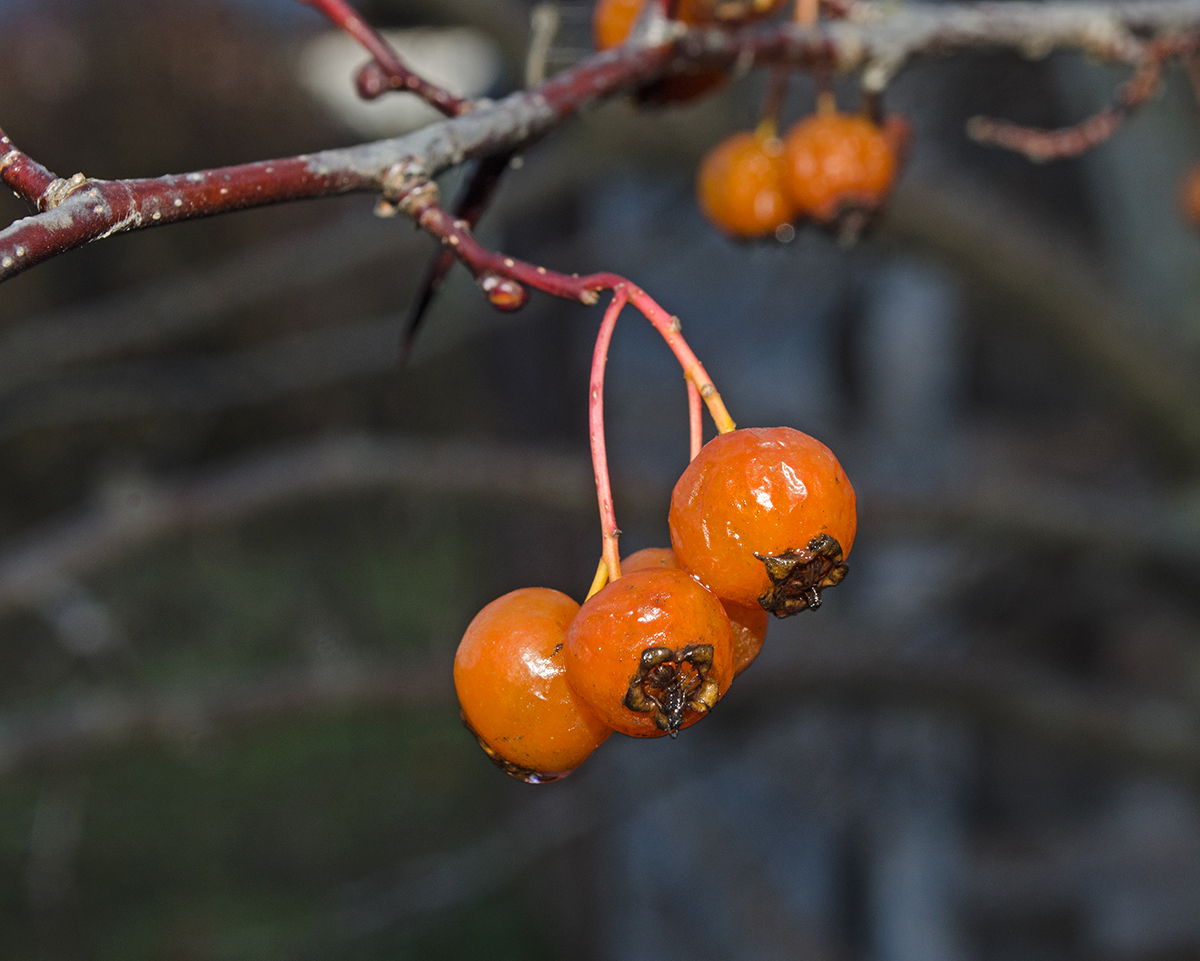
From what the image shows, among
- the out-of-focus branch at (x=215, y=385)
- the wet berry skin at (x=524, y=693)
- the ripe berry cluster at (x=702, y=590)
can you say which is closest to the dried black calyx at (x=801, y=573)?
the ripe berry cluster at (x=702, y=590)

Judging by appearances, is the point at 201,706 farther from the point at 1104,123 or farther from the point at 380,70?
the point at 1104,123

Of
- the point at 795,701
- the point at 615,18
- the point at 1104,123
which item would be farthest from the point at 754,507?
the point at 795,701

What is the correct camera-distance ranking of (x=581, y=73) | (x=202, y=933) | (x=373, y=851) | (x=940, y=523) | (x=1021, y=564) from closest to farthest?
(x=581, y=73) → (x=940, y=523) → (x=1021, y=564) → (x=202, y=933) → (x=373, y=851)

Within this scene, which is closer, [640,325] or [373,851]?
[640,325]

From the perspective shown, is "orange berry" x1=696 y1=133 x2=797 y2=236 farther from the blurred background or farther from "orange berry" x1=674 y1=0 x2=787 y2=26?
"orange berry" x1=674 y1=0 x2=787 y2=26

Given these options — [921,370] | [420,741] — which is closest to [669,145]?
[921,370]

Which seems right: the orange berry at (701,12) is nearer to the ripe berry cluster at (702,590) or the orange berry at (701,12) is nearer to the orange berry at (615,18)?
the orange berry at (615,18)

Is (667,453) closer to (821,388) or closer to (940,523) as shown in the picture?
(821,388)
